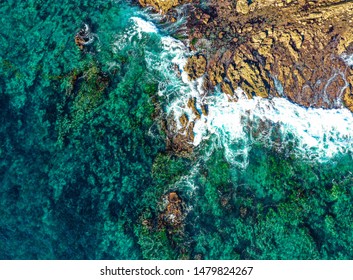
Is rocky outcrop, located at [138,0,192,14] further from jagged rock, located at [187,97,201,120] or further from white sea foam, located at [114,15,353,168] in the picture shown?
jagged rock, located at [187,97,201,120]

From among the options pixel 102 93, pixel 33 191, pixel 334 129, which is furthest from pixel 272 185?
pixel 33 191

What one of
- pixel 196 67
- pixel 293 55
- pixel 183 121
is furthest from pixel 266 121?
pixel 196 67

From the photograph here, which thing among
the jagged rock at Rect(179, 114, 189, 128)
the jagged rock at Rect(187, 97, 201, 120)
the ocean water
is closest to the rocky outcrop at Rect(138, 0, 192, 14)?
the ocean water

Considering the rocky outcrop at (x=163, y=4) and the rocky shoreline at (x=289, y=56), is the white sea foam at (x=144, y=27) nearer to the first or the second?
the rocky outcrop at (x=163, y=4)

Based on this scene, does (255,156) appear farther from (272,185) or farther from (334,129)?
(334,129)

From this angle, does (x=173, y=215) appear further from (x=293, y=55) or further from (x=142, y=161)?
(x=293, y=55)
